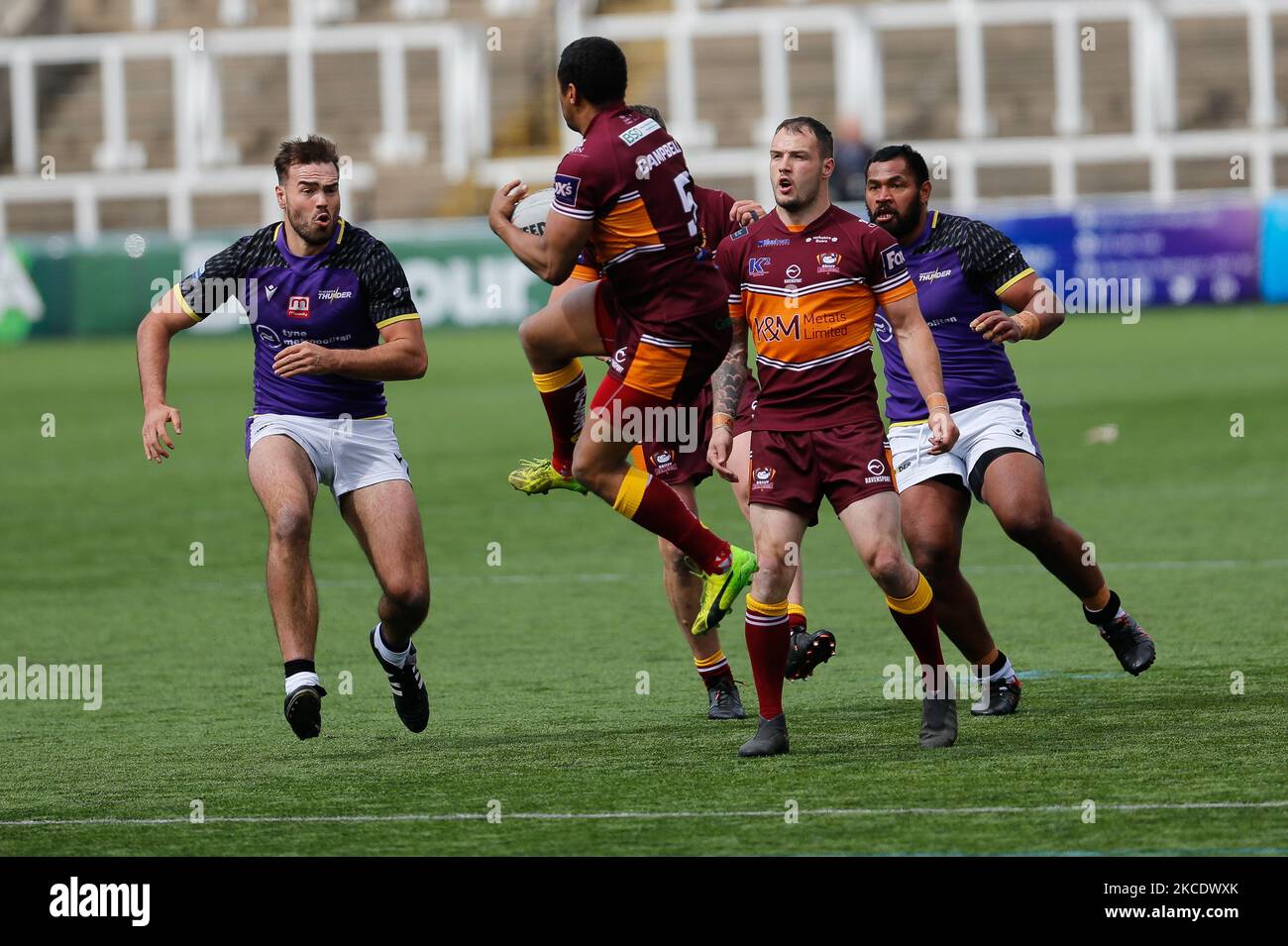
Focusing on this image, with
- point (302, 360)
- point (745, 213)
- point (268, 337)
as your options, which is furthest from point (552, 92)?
point (302, 360)

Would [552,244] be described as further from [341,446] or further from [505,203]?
[341,446]

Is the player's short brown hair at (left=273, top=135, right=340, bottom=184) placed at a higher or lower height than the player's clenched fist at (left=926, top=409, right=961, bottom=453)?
higher

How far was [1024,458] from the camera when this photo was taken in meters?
8.27

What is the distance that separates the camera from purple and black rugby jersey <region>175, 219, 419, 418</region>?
799cm

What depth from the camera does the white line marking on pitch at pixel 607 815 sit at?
20.7 feet

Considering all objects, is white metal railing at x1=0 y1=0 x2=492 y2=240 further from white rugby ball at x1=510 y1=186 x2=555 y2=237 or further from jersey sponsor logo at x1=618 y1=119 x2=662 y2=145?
jersey sponsor logo at x1=618 y1=119 x2=662 y2=145

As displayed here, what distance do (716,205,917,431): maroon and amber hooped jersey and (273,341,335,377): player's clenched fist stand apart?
146 centimetres

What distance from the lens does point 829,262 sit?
293 inches

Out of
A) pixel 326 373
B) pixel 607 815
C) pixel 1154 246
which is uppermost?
pixel 1154 246

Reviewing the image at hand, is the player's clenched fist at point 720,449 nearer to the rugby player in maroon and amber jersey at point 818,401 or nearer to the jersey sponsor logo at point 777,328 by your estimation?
the rugby player in maroon and amber jersey at point 818,401

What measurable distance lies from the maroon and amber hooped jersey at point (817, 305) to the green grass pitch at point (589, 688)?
1.17m

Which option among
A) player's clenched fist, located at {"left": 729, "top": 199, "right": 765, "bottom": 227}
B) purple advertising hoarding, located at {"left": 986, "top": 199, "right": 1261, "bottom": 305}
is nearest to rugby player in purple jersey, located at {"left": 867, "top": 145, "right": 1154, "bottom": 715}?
player's clenched fist, located at {"left": 729, "top": 199, "right": 765, "bottom": 227}

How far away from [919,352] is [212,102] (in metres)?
35.1
